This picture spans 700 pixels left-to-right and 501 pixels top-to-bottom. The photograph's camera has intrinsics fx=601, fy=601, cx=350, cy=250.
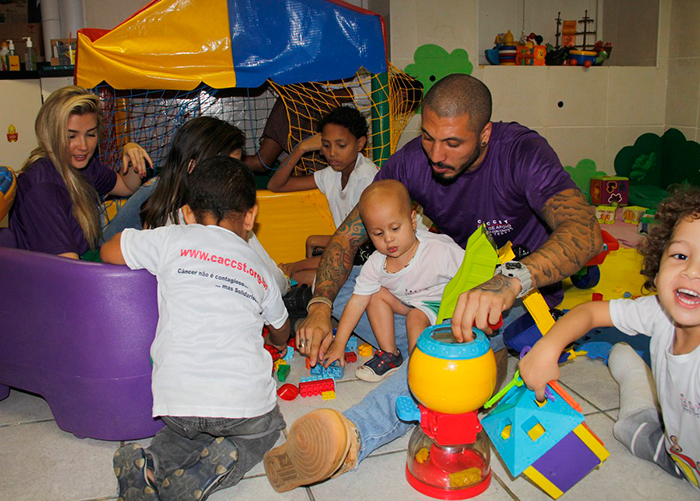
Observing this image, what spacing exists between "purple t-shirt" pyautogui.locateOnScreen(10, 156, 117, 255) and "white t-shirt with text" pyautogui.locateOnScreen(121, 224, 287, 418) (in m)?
0.58

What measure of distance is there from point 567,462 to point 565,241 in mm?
559

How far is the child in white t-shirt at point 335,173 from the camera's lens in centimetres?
271

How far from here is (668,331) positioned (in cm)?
131

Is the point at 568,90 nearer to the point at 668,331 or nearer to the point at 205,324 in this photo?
the point at 668,331

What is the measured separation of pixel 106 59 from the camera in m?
2.60

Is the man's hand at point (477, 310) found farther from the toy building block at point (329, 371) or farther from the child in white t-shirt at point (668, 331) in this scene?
the toy building block at point (329, 371)

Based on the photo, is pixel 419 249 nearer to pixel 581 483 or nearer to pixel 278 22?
pixel 581 483

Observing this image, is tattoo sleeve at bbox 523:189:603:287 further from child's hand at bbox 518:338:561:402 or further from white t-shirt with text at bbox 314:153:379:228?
white t-shirt with text at bbox 314:153:379:228

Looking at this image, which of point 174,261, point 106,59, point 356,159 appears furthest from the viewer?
point 356,159

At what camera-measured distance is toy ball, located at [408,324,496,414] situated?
1.20 metres

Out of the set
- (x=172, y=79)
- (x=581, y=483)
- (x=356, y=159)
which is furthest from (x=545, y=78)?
(x=581, y=483)

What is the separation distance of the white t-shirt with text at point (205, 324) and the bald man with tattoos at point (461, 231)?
0.61ft

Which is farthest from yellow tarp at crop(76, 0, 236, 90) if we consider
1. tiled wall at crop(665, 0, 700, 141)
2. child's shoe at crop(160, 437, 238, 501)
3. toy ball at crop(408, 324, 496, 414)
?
tiled wall at crop(665, 0, 700, 141)

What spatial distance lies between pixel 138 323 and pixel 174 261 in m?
0.23
